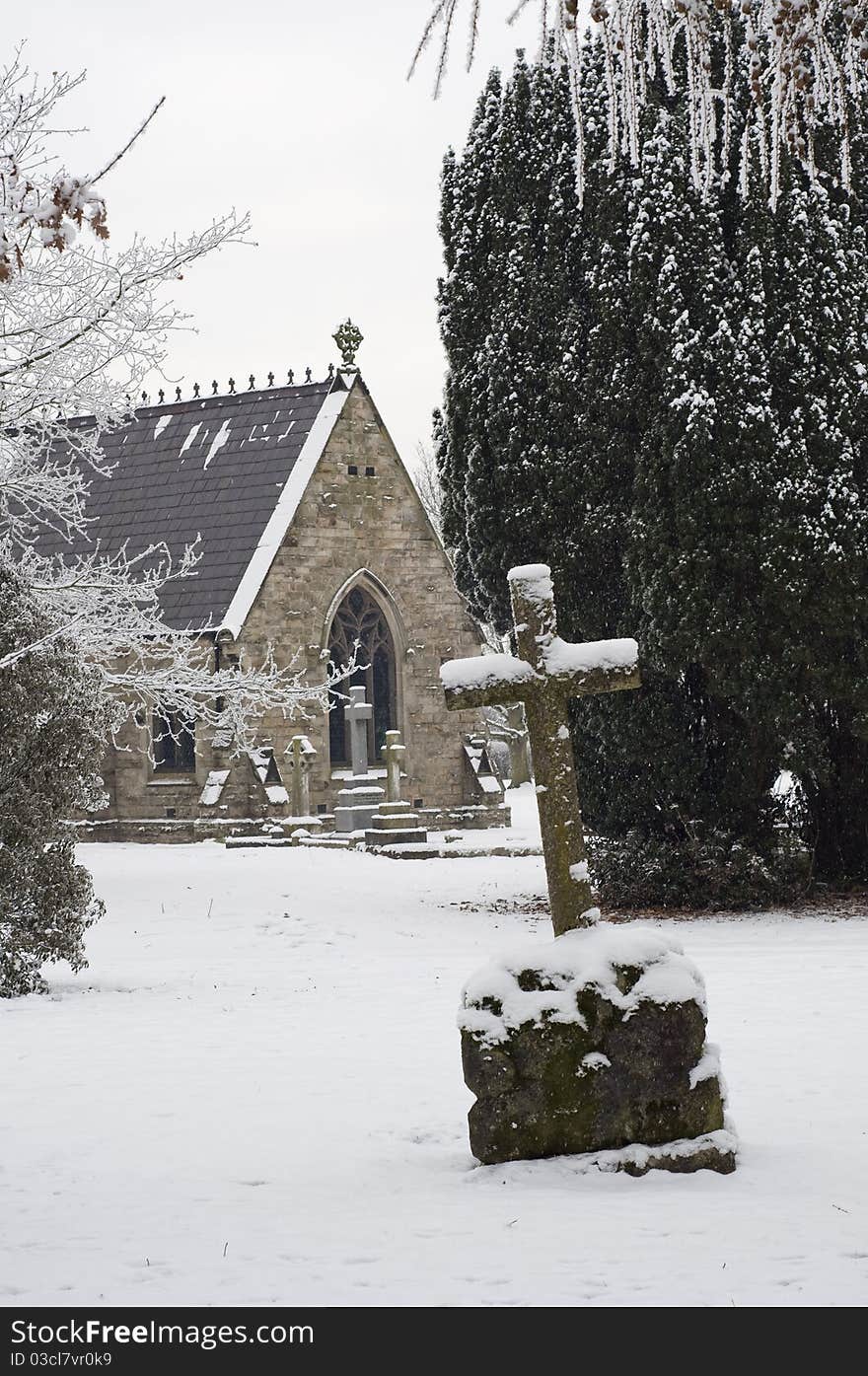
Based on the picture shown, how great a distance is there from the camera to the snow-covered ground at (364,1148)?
4.76 metres

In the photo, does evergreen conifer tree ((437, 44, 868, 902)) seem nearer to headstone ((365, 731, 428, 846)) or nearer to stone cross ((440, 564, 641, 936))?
stone cross ((440, 564, 641, 936))

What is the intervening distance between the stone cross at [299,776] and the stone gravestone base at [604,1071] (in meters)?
19.0

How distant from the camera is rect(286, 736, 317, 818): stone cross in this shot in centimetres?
2503

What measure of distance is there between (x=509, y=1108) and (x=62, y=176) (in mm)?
3793

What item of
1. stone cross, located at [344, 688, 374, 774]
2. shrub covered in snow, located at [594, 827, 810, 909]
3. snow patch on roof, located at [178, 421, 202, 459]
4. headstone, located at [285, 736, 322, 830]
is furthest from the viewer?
snow patch on roof, located at [178, 421, 202, 459]

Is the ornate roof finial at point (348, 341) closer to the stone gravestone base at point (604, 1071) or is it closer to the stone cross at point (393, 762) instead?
the stone cross at point (393, 762)

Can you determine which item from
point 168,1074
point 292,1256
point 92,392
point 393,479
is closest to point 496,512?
point 92,392

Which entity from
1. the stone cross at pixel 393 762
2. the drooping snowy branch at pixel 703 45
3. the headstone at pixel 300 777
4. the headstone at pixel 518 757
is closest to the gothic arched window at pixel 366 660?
the headstone at pixel 300 777

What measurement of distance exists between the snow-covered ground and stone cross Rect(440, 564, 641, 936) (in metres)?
1.37

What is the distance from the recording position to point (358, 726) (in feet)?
81.4

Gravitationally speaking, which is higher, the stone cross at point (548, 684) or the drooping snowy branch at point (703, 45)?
the drooping snowy branch at point (703, 45)

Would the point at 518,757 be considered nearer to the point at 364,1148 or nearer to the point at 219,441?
the point at 219,441

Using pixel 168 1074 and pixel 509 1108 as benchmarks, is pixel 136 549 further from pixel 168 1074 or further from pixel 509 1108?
pixel 509 1108

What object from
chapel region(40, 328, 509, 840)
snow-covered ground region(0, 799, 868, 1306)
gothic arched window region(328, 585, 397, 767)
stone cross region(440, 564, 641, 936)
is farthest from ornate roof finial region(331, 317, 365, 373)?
stone cross region(440, 564, 641, 936)
